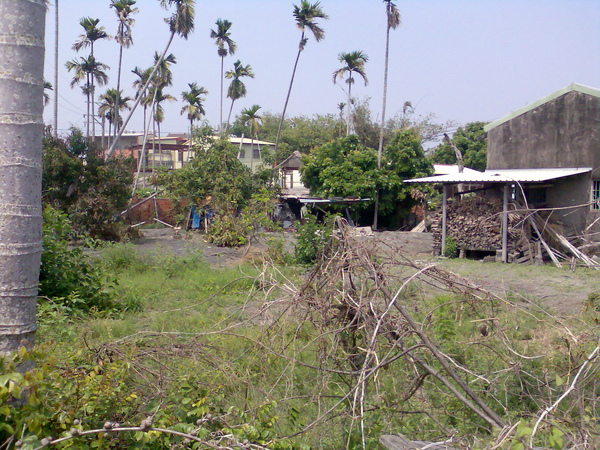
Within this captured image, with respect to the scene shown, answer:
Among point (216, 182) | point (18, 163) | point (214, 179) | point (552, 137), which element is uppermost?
point (552, 137)

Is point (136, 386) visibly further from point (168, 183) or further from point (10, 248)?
point (168, 183)

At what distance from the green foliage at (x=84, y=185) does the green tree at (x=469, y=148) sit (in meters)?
22.8

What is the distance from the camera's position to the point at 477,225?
16156mm

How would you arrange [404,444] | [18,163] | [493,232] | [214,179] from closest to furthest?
[18,163], [404,444], [493,232], [214,179]

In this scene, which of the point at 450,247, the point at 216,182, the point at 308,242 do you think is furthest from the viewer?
the point at 216,182

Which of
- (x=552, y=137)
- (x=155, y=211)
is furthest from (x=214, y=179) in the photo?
(x=552, y=137)

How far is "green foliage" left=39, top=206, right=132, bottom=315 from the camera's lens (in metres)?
7.81

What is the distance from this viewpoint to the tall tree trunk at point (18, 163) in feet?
8.34

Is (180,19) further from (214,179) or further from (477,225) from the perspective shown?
(477,225)

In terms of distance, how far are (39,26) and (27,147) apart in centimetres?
56

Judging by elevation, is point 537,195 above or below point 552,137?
below

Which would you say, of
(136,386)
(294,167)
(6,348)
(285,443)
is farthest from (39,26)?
(294,167)

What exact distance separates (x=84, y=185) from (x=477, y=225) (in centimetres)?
1189

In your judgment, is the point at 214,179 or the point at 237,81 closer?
the point at 214,179
